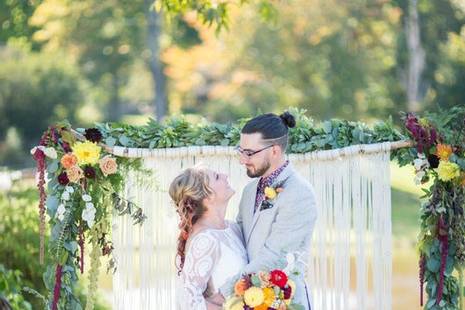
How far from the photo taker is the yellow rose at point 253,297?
425 cm

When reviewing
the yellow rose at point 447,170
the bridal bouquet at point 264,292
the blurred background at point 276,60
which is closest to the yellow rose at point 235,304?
the bridal bouquet at point 264,292

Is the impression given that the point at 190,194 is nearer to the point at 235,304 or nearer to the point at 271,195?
the point at 271,195

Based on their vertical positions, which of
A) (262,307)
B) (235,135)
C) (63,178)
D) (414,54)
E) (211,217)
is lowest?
(262,307)

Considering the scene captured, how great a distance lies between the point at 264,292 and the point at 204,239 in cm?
37

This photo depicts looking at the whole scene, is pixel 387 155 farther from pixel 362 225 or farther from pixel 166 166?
pixel 166 166

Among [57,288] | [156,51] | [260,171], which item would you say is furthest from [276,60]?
[260,171]

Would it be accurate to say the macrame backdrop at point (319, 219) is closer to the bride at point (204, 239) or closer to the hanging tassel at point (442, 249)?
the hanging tassel at point (442, 249)

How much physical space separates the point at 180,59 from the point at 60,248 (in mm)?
17475

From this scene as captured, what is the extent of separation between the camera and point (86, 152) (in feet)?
16.6

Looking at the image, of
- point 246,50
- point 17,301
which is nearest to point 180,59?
point 246,50

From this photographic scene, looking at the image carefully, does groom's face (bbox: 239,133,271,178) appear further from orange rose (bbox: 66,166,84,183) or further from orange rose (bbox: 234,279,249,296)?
orange rose (bbox: 66,166,84,183)

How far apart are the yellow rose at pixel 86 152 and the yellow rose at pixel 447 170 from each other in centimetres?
162

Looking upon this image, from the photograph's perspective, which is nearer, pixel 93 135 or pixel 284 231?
pixel 284 231

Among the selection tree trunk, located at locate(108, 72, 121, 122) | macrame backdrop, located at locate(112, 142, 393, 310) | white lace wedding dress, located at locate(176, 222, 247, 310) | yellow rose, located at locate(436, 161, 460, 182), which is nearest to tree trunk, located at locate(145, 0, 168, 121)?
tree trunk, located at locate(108, 72, 121, 122)
